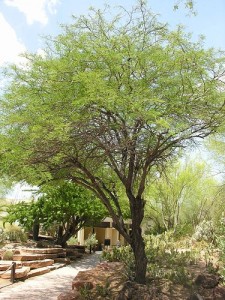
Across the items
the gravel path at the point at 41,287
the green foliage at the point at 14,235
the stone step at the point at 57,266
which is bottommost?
the gravel path at the point at 41,287

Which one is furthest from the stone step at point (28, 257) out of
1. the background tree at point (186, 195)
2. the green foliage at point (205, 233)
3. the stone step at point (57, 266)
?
the background tree at point (186, 195)

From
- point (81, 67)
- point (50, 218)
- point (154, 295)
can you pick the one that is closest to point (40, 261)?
point (50, 218)

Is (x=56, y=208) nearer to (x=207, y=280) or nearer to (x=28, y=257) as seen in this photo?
(x=28, y=257)

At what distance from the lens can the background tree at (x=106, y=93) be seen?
8.94 metres

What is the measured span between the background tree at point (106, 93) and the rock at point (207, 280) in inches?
166

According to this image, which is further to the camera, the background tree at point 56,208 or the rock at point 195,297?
the background tree at point 56,208

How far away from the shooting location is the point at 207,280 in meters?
11.2

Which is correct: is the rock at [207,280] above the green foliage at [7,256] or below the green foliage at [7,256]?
below

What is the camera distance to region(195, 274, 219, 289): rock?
1104cm

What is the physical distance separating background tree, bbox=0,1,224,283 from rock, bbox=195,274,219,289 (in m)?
4.23

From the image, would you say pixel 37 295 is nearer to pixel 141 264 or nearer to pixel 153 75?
pixel 141 264

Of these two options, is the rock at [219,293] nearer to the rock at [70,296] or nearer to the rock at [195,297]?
the rock at [195,297]

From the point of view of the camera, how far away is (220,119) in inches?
389

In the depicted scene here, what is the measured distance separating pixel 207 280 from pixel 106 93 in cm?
673
